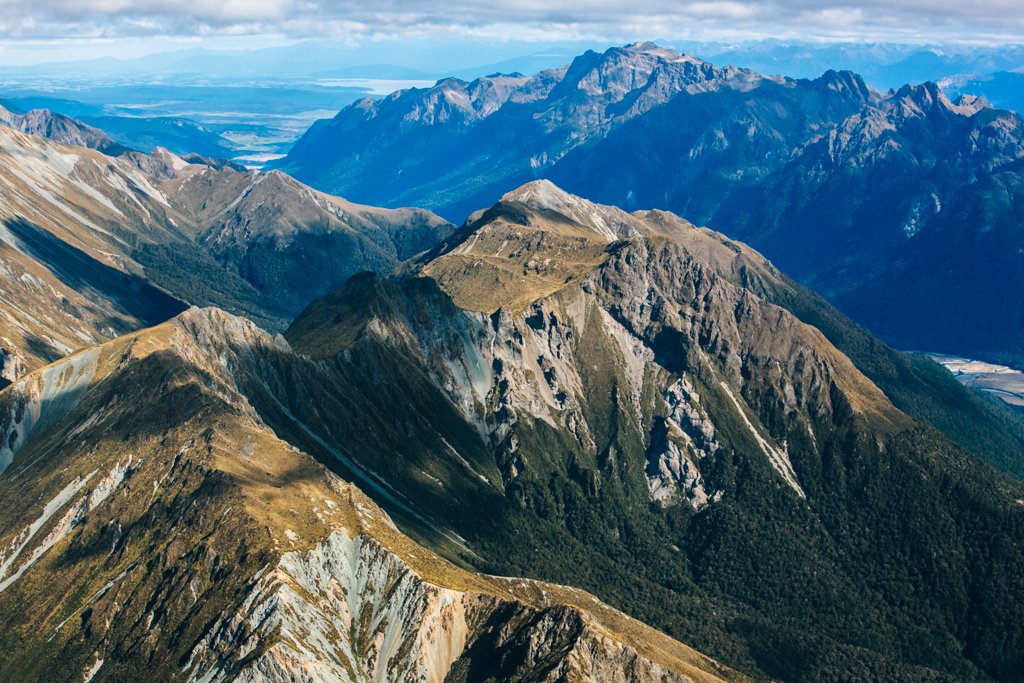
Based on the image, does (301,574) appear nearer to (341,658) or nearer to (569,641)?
(341,658)

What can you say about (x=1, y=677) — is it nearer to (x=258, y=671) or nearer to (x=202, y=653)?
(x=202, y=653)

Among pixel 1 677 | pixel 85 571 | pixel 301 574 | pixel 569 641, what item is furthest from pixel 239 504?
pixel 569 641

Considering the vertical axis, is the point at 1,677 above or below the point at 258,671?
below

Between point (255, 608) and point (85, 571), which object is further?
point (85, 571)

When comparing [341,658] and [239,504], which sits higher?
[239,504]

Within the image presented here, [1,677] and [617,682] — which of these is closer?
[617,682]

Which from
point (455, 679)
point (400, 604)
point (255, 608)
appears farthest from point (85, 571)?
point (455, 679)

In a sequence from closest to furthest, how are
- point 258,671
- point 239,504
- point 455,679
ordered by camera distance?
point 258,671
point 455,679
point 239,504

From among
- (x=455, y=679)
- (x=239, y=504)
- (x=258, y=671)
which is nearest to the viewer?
(x=258, y=671)
